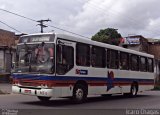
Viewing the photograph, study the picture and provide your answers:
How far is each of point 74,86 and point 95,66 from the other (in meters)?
2.21

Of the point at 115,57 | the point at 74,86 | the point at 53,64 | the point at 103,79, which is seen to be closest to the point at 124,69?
the point at 115,57

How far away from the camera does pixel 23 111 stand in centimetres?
1292

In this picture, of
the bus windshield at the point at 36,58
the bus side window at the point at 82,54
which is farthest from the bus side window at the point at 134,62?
the bus windshield at the point at 36,58

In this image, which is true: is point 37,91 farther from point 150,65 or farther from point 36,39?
point 150,65

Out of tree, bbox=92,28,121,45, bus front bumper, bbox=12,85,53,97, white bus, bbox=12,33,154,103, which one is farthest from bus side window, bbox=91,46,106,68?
Result: tree, bbox=92,28,121,45

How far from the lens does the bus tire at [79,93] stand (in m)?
16.5

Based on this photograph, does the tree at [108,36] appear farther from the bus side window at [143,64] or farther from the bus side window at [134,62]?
the bus side window at [134,62]

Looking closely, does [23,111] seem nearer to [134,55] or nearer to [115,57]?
[115,57]

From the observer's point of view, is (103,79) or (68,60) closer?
(68,60)

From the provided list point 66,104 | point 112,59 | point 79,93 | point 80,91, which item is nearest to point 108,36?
point 112,59

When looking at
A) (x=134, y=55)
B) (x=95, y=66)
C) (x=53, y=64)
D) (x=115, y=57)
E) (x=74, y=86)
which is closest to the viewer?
(x=53, y=64)

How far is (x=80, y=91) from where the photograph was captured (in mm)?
16781

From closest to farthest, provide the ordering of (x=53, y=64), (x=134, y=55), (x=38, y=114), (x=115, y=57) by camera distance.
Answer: (x=38, y=114) → (x=53, y=64) → (x=115, y=57) → (x=134, y=55)

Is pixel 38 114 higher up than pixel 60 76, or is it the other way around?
pixel 60 76
